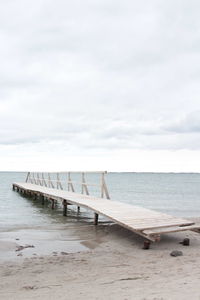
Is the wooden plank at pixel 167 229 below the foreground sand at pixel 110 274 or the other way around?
the other way around

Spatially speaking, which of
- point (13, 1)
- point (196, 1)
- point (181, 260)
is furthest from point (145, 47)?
point (181, 260)

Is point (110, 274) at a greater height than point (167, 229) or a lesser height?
lesser

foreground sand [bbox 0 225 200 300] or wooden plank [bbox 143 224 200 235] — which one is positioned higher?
wooden plank [bbox 143 224 200 235]

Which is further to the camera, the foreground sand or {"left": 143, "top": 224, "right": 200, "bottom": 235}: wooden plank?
{"left": 143, "top": 224, "right": 200, "bottom": 235}: wooden plank

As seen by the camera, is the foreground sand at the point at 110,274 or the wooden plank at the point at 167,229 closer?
the foreground sand at the point at 110,274

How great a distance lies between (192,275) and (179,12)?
7360mm

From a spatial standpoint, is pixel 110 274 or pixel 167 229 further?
pixel 167 229

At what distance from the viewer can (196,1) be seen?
9383mm

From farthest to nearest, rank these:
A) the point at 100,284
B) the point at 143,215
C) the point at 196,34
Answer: the point at 196,34 < the point at 143,215 < the point at 100,284

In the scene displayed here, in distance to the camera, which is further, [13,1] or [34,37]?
[34,37]

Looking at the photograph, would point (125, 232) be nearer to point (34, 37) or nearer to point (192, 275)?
point (192, 275)

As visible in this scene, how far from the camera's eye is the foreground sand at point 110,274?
403cm

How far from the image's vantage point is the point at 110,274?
523cm

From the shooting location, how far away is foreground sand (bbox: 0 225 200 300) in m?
4.03
